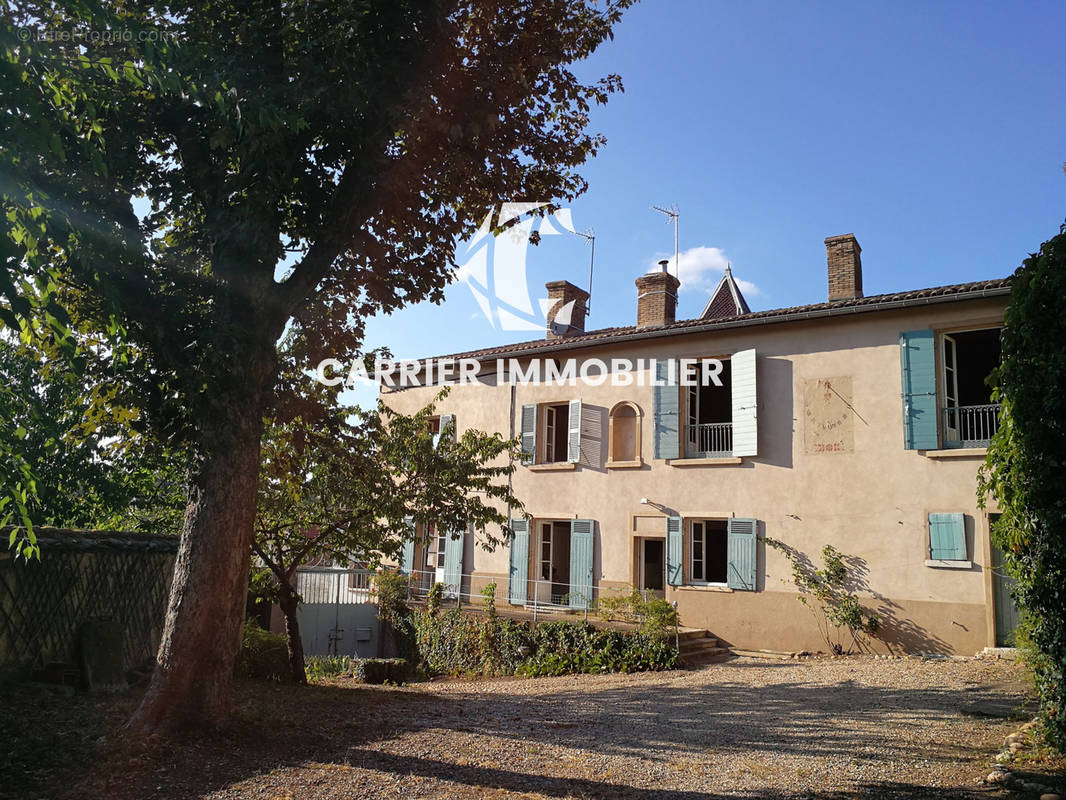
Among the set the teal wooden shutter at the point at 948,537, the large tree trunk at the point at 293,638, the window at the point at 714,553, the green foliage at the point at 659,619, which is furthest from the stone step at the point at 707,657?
the large tree trunk at the point at 293,638

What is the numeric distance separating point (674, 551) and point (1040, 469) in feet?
34.6

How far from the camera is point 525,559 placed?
57.2ft

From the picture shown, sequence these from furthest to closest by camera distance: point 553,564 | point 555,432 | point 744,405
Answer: point 553,564 < point 555,432 < point 744,405

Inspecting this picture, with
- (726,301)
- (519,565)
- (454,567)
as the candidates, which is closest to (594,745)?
(519,565)

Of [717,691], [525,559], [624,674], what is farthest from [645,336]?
[717,691]

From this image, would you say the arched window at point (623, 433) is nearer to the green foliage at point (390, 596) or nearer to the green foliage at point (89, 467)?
the green foliage at point (390, 596)

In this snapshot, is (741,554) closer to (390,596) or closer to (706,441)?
(706,441)

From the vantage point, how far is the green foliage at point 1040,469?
514cm

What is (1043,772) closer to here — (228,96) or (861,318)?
(228,96)

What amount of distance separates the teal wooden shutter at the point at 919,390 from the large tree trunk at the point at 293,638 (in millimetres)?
10186

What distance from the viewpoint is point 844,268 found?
15.1 metres

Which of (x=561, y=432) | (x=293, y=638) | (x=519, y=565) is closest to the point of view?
(x=293, y=638)

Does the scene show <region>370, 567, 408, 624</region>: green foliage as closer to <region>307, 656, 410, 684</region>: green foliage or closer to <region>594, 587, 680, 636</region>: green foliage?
<region>307, 656, 410, 684</region>: green foliage

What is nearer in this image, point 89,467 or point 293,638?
point 293,638
